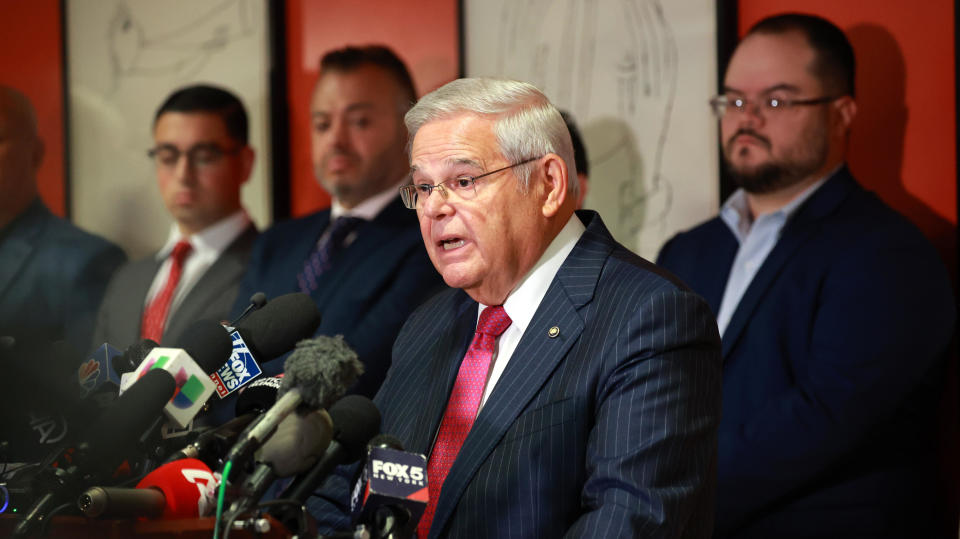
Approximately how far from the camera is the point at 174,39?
4.47 metres

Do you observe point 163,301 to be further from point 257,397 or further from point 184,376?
point 184,376

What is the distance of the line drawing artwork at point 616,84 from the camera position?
3.42m

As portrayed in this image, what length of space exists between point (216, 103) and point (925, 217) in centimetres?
264

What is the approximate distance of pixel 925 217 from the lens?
9.80 feet

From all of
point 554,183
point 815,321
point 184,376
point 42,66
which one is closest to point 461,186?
point 554,183

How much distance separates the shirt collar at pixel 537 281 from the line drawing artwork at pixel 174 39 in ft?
8.76

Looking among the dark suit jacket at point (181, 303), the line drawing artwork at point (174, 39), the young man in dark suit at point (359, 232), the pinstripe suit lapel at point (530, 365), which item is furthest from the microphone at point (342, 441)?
the line drawing artwork at point (174, 39)

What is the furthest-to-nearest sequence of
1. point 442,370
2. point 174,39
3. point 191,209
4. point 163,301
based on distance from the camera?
point 174,39
point 191,209
point 163,301
point 442,370

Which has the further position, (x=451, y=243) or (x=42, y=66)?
(x=42, y=66)

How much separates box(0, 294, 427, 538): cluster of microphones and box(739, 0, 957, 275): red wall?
2.14 metres

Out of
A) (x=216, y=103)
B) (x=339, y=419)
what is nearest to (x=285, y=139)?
(x=216, y=103)

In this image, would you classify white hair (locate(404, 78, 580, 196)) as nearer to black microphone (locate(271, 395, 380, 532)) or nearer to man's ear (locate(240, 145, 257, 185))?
black microphone (locate(271, 395, 380, 532))

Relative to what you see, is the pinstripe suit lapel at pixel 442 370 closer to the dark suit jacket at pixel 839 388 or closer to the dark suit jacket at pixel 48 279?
the dark suit jacket at pixel 839 388

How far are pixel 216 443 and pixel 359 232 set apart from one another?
2137mm
